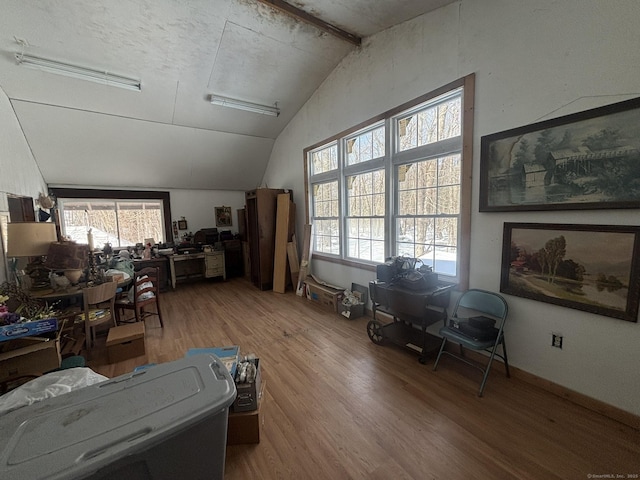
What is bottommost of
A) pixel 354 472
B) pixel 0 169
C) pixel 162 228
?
pixel 354 472

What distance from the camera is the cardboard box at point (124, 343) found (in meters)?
2.63

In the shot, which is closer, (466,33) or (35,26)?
(466,33)

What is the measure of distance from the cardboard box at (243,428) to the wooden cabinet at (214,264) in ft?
15.3

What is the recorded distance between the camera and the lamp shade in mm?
2509

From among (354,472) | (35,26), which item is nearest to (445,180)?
(354,472)

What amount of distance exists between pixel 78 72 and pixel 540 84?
502 cm

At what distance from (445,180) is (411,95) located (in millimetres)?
1083

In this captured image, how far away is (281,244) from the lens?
516 cm

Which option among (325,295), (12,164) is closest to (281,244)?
(325,295)

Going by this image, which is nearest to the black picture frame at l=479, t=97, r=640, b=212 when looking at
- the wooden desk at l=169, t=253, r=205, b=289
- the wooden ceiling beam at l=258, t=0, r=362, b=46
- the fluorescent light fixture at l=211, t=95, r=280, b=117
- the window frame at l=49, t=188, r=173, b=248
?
the wooden ceiling beam at l=258, t=0, r=362, b=46

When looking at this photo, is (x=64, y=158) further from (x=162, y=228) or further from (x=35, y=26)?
(x=35, y=26)

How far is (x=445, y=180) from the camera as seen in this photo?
2.79 meters

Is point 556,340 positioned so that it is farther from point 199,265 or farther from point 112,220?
point 112,220

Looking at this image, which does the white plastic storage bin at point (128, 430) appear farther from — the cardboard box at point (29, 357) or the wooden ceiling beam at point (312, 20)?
the wooden ceiling beam at point (312, 20)
